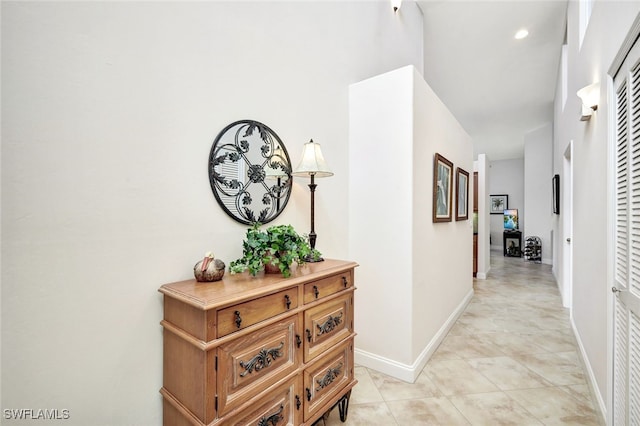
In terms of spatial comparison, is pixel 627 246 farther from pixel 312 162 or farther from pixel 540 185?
pixel 540 185

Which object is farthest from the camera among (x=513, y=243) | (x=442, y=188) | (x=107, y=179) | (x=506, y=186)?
(x=506, y=186)

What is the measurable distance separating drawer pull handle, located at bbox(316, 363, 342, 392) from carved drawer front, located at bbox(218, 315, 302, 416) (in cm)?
26

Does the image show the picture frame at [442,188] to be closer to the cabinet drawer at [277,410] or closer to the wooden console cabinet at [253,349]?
the wooden console cabinet at [253,349]

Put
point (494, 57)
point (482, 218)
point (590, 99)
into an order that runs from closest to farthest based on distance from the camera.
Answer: point (590, 99) < point (494, 57) < point (482, 218)

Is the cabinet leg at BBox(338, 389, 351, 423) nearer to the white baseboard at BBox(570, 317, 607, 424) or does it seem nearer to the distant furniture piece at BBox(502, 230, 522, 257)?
the white baseboard at BBox(570, 317, 607, 424)

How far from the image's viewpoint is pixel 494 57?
15.1 feet

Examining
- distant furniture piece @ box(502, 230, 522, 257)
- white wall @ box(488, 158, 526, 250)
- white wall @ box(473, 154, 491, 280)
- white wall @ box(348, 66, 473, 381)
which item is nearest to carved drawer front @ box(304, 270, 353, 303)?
white wall @ box(348, 66, 473, 381)

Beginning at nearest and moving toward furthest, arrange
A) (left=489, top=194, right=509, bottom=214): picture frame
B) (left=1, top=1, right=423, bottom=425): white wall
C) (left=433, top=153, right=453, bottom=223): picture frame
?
(left=1, top=1, right=423, bottom=425): white wall → (left=433, top=153, right=453, bottom=223): picture frame → (left=489, top=194, right=509, bottom=214): picture frame

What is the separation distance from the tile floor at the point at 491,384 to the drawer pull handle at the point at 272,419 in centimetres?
60

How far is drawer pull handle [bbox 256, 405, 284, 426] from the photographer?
1271 mm

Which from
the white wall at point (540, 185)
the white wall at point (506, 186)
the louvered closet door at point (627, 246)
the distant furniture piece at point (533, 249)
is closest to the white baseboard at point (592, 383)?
the louvered closet door at point (627, 246)

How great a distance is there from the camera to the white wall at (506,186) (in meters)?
9.80

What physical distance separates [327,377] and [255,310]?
0.70 metres

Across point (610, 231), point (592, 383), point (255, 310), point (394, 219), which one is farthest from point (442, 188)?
point (255, 310)
